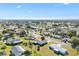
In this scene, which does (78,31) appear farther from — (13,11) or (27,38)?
(13,11)

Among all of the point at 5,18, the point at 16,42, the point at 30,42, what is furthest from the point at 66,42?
the point at 5,18

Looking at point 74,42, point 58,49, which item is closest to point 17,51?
point 58,49

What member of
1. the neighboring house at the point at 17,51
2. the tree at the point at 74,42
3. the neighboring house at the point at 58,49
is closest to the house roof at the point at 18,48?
the neighboring house at the point at 17,51

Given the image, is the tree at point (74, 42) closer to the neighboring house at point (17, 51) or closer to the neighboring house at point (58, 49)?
the neighboring house at point (58, 49)

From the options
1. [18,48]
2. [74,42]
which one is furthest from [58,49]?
[18,48]

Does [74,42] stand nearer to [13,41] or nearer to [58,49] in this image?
[58,49]

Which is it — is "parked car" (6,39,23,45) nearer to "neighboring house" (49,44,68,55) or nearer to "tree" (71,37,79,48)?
"neighboring house" (49,44,68,55)

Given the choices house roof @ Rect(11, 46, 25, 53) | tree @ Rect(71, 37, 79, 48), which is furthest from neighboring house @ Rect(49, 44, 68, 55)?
house roof @ Rect(11, 46, 25, 53)

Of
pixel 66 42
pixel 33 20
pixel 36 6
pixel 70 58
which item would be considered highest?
pixel 36 6
